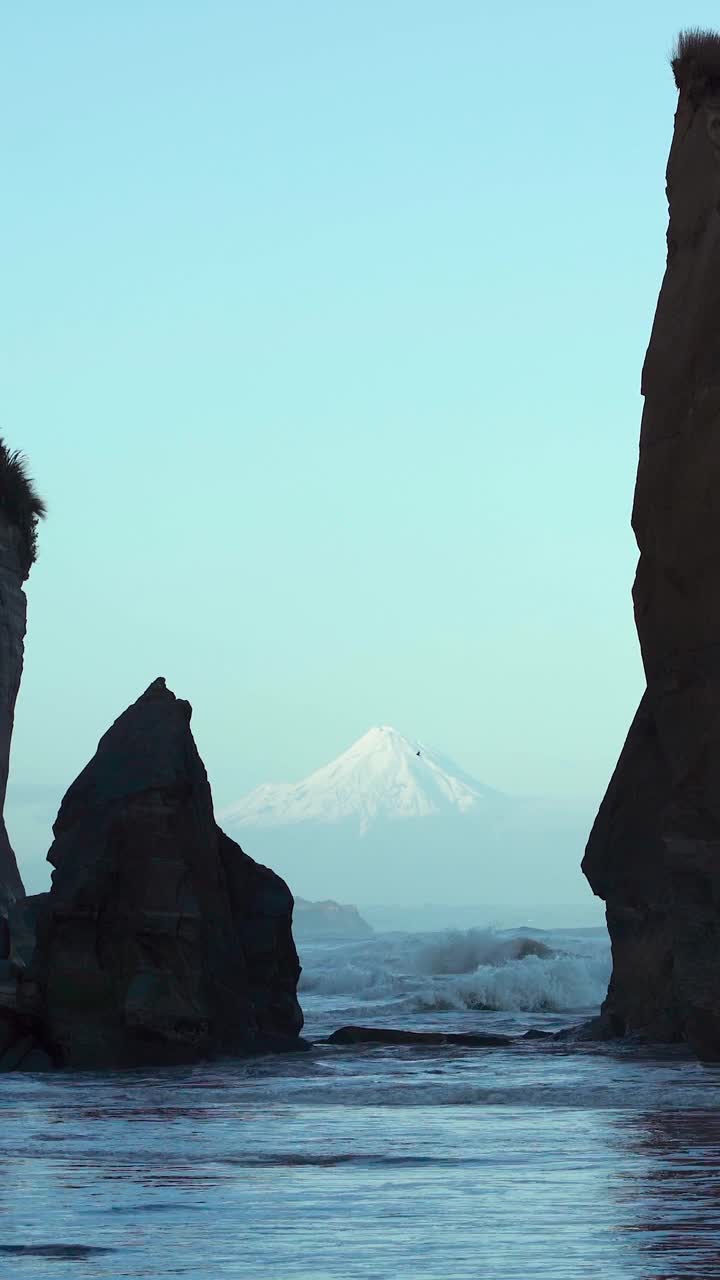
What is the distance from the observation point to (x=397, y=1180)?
34.9 ft

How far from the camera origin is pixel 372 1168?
11.3 meters

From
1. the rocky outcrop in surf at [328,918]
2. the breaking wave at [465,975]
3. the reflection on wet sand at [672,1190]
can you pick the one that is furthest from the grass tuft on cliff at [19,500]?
the rocky outcrop in surf at [328,918]

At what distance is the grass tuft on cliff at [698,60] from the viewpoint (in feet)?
72.6

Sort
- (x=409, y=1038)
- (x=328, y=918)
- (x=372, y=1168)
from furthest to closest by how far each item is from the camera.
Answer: (x=328, y=918), (x=409, y=1038), (x=372, y=1168)

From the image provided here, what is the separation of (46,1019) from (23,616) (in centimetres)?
2158

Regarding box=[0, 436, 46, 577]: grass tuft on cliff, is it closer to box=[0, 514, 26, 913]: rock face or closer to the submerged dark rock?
box=[0, 514, 26, 913]: rock face

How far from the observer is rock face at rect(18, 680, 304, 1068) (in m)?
21.0

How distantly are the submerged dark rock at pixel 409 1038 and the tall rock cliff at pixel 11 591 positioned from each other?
641 inches

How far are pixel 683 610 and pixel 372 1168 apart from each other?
431 inches

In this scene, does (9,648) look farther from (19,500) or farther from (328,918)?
(328,918)

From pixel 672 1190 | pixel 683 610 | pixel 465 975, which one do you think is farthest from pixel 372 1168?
pixel 465 975

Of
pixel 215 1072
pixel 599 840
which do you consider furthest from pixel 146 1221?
pixel 599 840

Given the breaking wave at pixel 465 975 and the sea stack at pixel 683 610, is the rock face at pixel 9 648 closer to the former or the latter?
the breaking wave at pixel 465 975

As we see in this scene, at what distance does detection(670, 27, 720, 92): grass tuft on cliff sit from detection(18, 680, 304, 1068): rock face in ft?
32.6
